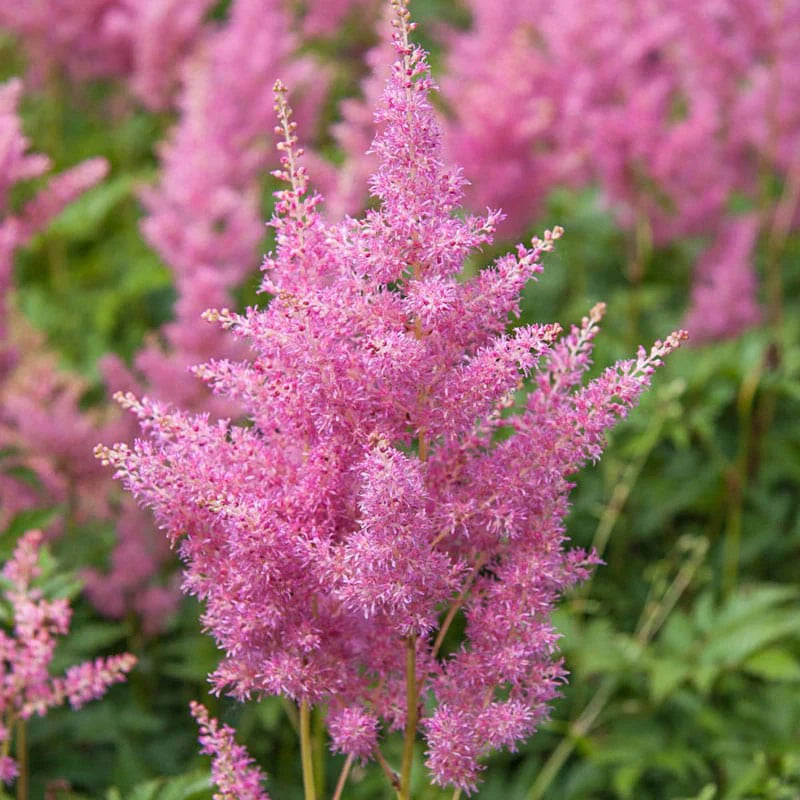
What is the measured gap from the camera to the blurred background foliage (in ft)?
11.2

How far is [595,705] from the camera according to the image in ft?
12.3

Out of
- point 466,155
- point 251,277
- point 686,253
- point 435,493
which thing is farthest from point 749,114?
point 435,493

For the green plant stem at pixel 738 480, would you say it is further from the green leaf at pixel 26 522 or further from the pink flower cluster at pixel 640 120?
the green leaf at pixel 26 522

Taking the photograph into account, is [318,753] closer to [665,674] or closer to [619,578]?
[665,674]

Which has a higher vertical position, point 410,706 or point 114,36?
point 114,36

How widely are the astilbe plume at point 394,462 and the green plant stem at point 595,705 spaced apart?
1598mm

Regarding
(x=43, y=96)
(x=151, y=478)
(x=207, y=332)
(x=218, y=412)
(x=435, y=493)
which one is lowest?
(x=435, y=493)

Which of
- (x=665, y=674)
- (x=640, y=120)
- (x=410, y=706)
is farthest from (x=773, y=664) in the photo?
(x=640, y=120)

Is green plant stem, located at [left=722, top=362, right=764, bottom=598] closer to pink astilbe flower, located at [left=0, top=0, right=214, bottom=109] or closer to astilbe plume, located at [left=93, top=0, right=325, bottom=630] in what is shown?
astilbe plume, located at [left=93, top=0, right=325, bottom=630]

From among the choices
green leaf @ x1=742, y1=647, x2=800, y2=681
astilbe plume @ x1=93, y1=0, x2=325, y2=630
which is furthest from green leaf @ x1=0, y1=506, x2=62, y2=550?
green leaf @ x1=742, y1=647, x2=800, y2=681

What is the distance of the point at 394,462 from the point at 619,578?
2831mm

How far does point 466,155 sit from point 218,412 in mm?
1474

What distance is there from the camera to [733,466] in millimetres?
4449

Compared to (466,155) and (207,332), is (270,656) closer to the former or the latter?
(207,332)
